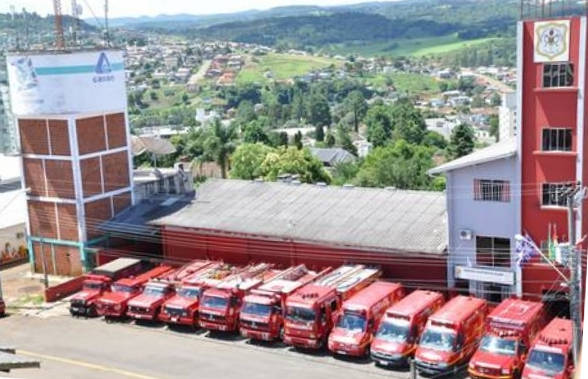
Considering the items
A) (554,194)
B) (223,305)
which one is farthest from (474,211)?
(223,305)

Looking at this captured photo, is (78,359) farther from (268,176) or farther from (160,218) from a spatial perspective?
(268,176)

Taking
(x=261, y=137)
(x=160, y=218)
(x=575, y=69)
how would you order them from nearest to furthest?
(x=575, y=69), (x=160, y=218), (x=261, y=137)

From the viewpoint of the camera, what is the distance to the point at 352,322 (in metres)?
29.3

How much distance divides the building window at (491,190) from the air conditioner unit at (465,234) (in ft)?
4.63

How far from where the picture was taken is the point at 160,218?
42.0 metres

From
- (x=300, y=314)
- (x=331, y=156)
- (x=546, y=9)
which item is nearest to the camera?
(x=300, y=314)

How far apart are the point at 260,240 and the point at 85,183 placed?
11432 mm

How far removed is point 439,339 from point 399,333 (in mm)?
1617

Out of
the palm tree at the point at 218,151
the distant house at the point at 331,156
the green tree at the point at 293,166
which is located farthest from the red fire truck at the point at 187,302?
the distant house at the point at 331,156

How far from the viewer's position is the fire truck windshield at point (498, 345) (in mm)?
26219

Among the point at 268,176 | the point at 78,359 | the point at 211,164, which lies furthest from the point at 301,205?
the point at 211,164

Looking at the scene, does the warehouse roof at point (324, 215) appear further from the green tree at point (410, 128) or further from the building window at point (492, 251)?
the green tree at point (410, 128)

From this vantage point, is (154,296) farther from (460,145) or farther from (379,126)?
(379,126)

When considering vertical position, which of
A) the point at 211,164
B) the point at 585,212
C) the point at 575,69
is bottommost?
the point at 211,164
